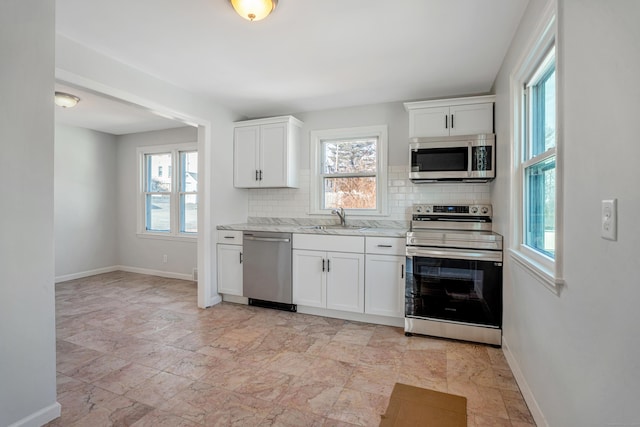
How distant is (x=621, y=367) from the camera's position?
945 mm

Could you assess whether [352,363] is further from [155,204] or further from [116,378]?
[155,204]

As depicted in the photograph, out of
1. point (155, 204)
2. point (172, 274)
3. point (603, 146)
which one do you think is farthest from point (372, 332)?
point (155, 204)

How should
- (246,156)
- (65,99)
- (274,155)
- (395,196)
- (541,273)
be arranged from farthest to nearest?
(246,156), (274,155), (395,196), (65,99), (541,273)

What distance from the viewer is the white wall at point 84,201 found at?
4.98 meters

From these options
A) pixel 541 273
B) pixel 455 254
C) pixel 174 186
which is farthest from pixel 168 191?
pixel 541 273

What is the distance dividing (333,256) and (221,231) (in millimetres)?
1475

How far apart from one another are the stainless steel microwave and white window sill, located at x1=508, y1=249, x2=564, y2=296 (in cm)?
114

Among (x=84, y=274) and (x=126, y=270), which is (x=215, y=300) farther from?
(x=84, y=274)

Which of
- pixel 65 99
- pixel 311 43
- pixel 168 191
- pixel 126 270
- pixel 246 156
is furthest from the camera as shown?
pixel 126 270

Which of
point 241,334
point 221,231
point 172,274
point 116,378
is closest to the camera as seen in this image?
point 116,378

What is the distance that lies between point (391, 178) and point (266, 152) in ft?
5.19

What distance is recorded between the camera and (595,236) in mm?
1119

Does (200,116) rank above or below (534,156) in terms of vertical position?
above

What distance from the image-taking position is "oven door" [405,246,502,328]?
9.01 ft
